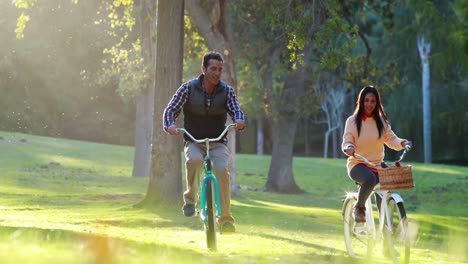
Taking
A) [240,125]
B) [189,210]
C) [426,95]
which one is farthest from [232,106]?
[426,95]

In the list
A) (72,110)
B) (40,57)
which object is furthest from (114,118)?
(40,57)

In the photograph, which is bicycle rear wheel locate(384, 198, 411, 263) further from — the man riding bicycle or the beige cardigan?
the man riding bicycle

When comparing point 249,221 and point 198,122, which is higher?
point 198,122

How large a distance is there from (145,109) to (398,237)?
86.6ft

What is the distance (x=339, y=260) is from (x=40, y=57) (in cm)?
4681

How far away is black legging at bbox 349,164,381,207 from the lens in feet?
33.4

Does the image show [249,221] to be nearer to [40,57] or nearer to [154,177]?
[154,177]

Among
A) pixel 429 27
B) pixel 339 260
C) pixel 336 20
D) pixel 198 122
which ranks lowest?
pixel 339 260

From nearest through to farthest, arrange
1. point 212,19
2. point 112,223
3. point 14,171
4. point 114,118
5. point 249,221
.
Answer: point 112,223, point 249,221, point 212,19, point 14,171, point 114,118

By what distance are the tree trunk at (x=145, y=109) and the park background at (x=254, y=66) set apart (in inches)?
2.0

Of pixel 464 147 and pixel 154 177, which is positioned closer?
pixel 154 177

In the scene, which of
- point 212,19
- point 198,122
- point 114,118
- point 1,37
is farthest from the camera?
point 114,118

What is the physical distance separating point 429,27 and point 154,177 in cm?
3204

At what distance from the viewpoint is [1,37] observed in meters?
54.9
